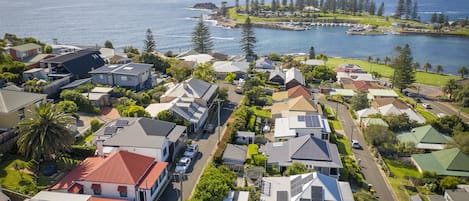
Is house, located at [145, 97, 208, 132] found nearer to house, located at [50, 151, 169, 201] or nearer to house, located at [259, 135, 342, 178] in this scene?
house, located at [259, 135, 342, 178]

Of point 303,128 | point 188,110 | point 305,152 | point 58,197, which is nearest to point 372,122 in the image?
point 303,128

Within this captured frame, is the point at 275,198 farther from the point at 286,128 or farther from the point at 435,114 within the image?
the point at 435,114

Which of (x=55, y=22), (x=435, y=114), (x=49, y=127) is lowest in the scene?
Result: (x=435, y=114)

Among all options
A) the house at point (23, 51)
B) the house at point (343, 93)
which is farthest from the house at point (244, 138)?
the house at point (23, 51)

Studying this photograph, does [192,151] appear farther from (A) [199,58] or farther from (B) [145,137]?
(A) [199,58]

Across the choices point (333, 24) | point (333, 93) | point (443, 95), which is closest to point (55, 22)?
point (333, 24)

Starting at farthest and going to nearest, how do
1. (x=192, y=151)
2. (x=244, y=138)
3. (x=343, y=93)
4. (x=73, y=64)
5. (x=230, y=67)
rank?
1. (x=230, y=67)
2. (x=343, y=93)
3. (x=73, y=64)
4. (x=244, y=138)
5. (x=192, y=151)

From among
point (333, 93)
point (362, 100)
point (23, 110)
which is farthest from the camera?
point (333, 93)
